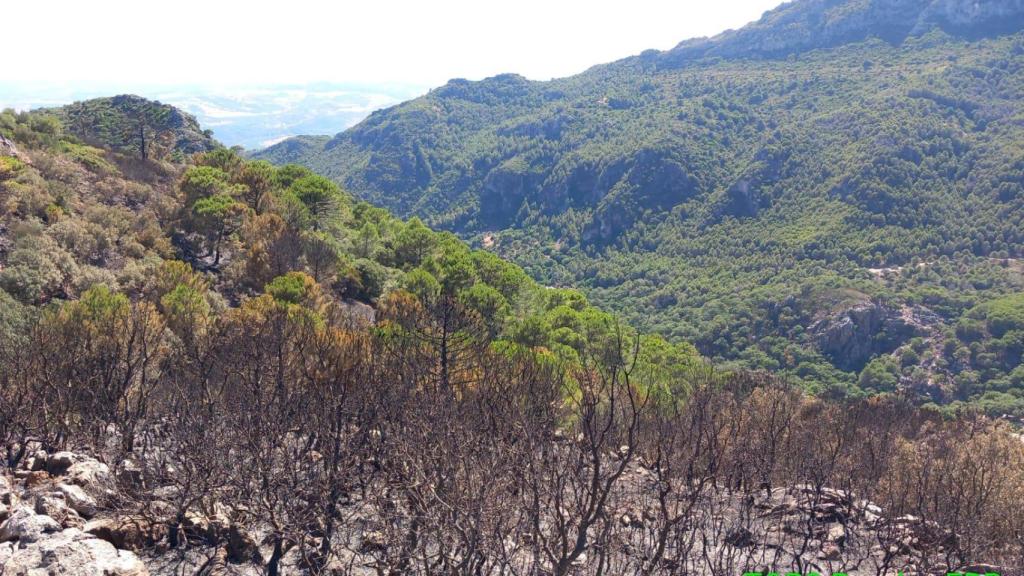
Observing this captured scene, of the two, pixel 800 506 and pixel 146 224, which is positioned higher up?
pixel 146 224

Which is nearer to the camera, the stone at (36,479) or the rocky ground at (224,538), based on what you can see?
the rocky ground at (224,538)

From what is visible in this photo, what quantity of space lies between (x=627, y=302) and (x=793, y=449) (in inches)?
4164

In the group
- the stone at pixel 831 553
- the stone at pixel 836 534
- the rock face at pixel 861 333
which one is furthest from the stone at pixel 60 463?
the rock face at pixel 861 333

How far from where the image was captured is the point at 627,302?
12775 centimetres

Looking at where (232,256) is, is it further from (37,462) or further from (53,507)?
(53,507)

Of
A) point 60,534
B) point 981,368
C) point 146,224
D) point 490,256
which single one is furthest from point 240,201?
point 981,368

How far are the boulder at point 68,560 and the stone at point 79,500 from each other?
2.45 m

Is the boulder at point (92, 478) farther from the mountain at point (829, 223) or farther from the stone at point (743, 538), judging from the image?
the mountain at point (829, 223)

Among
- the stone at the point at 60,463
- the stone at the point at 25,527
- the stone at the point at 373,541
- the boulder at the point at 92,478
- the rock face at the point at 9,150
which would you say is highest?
the rock face at the point at 9,150

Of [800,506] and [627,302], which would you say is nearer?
[800,506]

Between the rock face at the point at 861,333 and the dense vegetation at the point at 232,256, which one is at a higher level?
the dense vegetation at the point at 232,256

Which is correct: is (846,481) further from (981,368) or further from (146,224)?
(981,368)

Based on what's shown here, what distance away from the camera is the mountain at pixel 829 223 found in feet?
313

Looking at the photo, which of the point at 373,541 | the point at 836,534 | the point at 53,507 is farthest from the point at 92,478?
the point at 836,534
